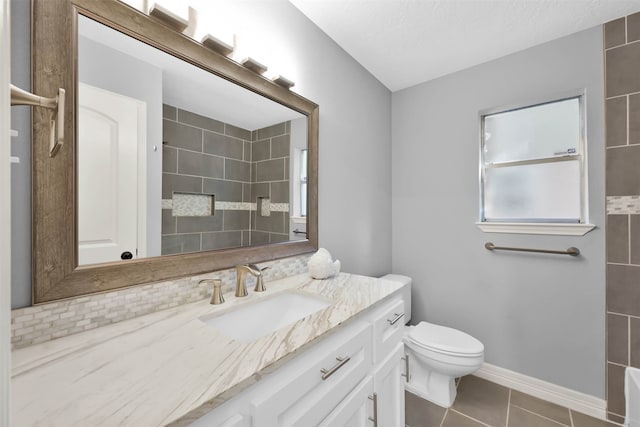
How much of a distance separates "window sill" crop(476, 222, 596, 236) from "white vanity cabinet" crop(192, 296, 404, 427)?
45.5 inches

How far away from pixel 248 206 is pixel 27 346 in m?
0.84

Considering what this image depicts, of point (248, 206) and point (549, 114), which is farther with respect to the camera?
point (549, 114)

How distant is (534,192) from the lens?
199 centimetres

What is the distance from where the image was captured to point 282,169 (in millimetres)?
1481

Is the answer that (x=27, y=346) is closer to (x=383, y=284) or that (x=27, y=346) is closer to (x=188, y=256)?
(x=188, y=256)

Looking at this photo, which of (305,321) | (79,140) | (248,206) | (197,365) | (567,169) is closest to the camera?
(197,365)

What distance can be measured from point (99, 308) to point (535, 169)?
263 cm

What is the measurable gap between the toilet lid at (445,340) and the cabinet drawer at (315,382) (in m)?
0.88

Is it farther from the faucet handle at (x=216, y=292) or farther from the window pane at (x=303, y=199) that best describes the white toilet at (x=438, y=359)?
the faucet handle at (x=216, y=292)

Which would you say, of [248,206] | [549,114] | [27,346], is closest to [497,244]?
[549,114]

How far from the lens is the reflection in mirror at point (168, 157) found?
850mm

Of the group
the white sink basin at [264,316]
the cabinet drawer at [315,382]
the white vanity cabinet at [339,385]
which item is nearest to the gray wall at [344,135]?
the white sink basin at [264,316]

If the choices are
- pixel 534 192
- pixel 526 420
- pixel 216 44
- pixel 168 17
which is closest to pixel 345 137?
pixel 216 44

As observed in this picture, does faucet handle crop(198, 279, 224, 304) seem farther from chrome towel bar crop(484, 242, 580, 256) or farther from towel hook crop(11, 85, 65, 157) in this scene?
chrome towel bar crop(484, 242, 580, 256)
